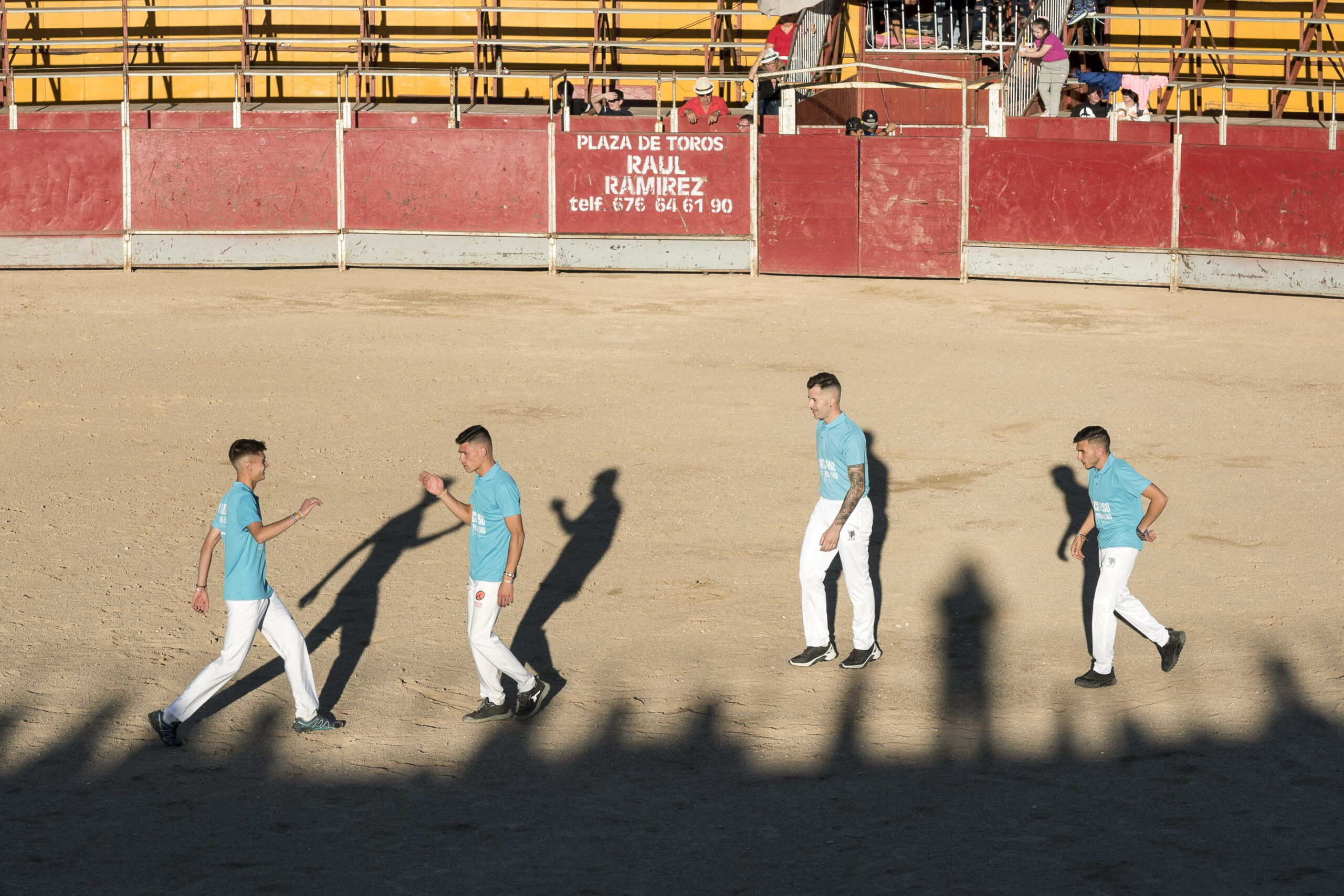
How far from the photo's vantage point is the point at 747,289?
836 inches

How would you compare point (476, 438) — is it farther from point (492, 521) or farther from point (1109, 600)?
point (1109, 600)

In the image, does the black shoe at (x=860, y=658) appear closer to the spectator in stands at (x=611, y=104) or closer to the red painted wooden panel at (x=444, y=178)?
the red painted wooden panel at (x=444, y=178)

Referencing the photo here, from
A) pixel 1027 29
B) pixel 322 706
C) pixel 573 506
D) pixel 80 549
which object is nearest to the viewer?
pixel 322 706

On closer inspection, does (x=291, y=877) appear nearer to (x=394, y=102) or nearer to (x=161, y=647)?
(x=161, y=647)

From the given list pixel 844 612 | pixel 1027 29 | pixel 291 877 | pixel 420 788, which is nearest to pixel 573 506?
pixel 844 612

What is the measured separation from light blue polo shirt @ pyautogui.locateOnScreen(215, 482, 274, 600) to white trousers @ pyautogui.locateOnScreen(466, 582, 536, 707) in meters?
1.05

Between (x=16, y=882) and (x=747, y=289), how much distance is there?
16124mm

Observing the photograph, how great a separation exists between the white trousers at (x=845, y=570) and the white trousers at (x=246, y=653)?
278cm

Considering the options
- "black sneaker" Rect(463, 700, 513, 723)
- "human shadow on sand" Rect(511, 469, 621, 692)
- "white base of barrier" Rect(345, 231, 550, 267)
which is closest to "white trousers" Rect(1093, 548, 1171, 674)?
"human shadow on sand" Rect(511, 469, 621, 692)

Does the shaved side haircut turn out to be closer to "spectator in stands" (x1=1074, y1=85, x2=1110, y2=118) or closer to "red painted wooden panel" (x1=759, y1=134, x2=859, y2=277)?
"red painted wooden panel" (x1=759, y1=134, x2=859, y2=277)

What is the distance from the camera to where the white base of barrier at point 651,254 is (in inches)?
877

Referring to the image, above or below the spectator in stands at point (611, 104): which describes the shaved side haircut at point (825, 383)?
below

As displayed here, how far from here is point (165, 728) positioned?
293 inches


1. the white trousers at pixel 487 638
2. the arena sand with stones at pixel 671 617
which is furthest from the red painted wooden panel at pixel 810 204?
the white trousers at pixel 487 638
